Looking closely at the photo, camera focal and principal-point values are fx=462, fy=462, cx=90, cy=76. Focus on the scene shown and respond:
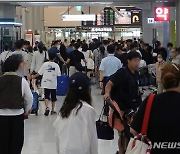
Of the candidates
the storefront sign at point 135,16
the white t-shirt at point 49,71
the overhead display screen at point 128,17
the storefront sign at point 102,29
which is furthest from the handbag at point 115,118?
Answer: the storefront sign at point 135,16

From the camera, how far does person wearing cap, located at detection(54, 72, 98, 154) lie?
3.85 metres

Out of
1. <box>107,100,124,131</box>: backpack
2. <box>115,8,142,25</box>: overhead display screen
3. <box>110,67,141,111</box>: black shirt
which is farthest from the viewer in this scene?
<box>115,8,142,25</box>: overhead display screen

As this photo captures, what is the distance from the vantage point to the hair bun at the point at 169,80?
3.29 m

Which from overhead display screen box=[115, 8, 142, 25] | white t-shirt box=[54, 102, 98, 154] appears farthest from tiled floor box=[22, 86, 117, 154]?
overhead display screen box=[115, 8, 142, 25]

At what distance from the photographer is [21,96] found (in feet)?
18.2

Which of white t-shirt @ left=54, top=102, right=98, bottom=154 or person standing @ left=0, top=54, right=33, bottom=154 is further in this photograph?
person standing @ left=0, top=54, right=33, bottom=154

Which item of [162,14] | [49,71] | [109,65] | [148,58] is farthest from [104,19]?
[49,71]

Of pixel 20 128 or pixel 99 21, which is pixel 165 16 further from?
pixel 99 21

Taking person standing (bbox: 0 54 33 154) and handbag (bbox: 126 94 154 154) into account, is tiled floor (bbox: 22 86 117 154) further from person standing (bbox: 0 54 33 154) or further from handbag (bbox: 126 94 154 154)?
handbag (bbox: 126 94 154 154)

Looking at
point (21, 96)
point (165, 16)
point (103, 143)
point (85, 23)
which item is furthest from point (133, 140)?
point (85, 23)

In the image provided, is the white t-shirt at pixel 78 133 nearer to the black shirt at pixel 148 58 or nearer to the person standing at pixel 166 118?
the person standing at pixel 166 118

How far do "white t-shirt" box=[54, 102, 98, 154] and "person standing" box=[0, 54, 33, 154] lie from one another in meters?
1.67

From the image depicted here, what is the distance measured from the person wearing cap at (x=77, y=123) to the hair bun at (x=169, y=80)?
84 centimetres

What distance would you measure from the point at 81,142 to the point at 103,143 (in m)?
4.24
